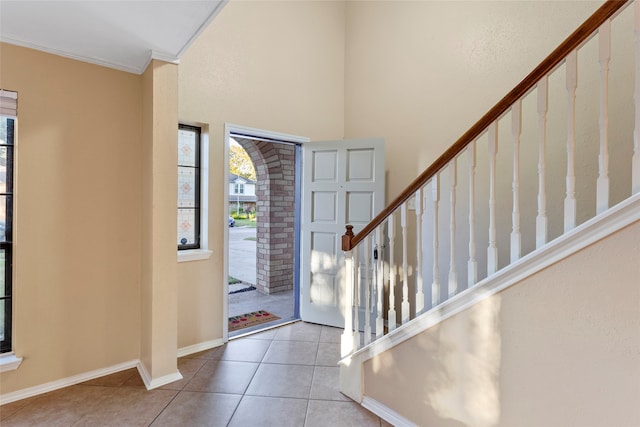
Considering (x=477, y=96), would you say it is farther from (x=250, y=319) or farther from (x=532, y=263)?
(x=250, y=319)

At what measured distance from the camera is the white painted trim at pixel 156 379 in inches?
84.2

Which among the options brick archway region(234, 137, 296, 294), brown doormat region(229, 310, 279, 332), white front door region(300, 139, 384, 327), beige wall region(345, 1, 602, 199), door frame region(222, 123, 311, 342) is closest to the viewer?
beige wall region(345, 1, 602, 199)

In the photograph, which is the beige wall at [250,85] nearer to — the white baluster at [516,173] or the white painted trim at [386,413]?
the white painted trim at [386,413]

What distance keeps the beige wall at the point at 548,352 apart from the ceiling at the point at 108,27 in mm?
1942

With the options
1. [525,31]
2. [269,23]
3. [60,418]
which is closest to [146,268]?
[60,418]

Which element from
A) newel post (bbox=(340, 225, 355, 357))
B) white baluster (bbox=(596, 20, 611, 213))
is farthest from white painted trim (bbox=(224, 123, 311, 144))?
white baluster (bbox=(596, 20, 611, 213))

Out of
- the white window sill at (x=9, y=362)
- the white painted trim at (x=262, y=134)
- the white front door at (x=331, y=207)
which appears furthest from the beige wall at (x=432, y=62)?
the white window sill at (x=9, y=362)

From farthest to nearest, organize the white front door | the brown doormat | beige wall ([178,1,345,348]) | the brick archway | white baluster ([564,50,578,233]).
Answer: the brick archway < the brown doormat < the white front door < beige wall ([178,1,345,348]) < white baluster ([564,50,578,233])

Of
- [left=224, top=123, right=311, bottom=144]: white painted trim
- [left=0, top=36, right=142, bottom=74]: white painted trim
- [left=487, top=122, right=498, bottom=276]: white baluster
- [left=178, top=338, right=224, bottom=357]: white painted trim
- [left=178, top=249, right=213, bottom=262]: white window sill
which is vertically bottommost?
[left=178, top=338, right=224, bottom=357]: white painted trim

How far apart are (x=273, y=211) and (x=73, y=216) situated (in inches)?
106

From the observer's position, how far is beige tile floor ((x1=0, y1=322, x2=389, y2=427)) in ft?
5.98

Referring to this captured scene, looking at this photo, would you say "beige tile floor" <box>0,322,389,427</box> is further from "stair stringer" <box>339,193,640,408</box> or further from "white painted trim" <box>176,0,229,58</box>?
"white painted trim" <box>176,0,229,58</box>

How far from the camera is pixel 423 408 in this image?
1.65m

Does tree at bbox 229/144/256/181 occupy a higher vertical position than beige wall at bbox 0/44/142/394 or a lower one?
higher
